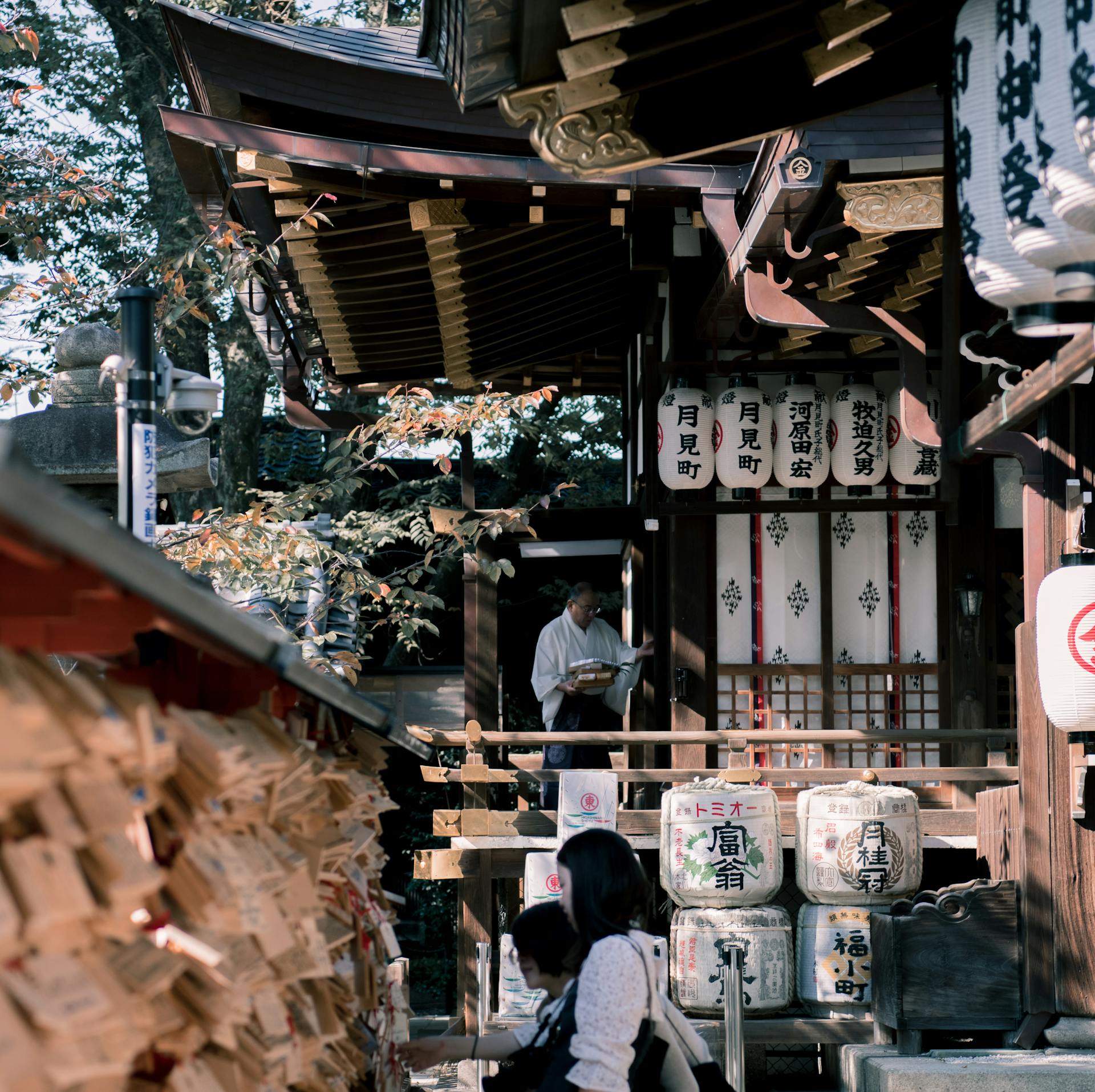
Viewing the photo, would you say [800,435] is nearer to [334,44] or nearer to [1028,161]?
[334,44]

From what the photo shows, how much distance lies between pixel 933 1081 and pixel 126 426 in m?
4.79

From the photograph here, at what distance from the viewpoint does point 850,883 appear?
7789 mm

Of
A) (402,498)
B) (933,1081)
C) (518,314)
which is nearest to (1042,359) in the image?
(933,1081)

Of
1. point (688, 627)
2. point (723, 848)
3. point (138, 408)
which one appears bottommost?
point (723, 848)

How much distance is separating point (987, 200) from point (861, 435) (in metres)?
5.38

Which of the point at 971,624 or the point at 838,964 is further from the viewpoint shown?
the point at 971,624

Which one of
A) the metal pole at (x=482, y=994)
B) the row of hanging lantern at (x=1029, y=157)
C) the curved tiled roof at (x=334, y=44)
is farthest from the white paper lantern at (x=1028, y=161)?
the metal pole at (x=482, y=994)

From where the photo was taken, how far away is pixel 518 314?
10.6 metres

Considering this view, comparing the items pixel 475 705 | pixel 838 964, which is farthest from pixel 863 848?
pixel 475 705

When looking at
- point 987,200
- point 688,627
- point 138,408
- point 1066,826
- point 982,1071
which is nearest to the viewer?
point 987,200

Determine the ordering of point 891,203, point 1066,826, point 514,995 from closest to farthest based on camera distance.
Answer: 1. point 1066,826
2. point 891,203
3. point 514,995

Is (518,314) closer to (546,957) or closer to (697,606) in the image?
(697,606)

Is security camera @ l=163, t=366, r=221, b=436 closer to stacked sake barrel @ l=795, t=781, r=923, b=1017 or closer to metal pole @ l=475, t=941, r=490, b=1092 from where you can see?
metal pole @ l=475, t=941, r=490, b=1092

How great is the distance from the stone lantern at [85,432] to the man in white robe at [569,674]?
14.1 feet
